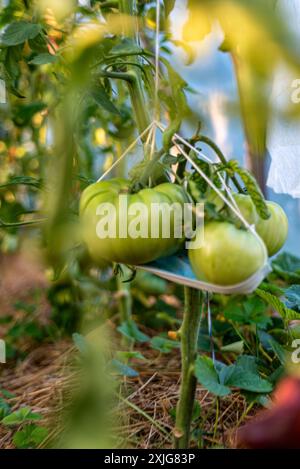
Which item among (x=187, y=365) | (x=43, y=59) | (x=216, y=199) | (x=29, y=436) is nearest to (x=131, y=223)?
(x=216, y=199)

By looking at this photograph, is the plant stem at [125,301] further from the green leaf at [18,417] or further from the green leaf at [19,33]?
the green leaf at [19,33]

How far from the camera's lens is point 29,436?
30.8 inches

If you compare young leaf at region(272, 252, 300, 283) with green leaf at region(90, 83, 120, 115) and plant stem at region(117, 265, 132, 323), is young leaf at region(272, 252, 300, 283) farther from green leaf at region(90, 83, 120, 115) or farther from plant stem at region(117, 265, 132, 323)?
green leaf at region(90, 83, 120, 115)

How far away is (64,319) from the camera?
153cm

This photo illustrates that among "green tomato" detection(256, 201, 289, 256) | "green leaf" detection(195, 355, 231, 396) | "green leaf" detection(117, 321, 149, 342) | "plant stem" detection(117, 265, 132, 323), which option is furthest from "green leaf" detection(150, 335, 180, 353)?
"green tomato" detection(256, 201, 289, 256)

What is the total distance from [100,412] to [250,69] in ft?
0.62

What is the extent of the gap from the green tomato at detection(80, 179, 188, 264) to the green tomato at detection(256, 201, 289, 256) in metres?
0.10

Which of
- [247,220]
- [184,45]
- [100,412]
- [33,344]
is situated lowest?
[33,344]

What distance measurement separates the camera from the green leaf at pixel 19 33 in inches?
29.6

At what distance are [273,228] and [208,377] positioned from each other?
0.21 meters

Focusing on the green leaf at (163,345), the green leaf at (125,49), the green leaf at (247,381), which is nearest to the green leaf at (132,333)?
the green leaf at (163,345)

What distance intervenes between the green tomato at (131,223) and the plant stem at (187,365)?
10 cm
